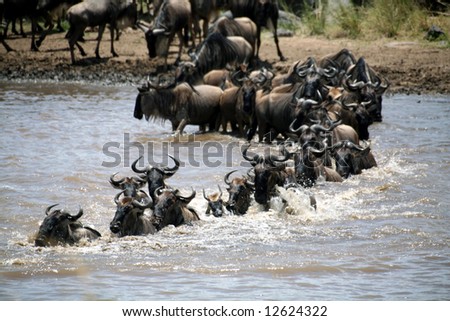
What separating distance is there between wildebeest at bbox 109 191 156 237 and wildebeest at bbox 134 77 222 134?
6.12 m

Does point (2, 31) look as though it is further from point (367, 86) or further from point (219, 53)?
point (367, 86)

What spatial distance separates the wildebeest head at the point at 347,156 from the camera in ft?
41.4

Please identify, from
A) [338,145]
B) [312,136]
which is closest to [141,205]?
[312,136]

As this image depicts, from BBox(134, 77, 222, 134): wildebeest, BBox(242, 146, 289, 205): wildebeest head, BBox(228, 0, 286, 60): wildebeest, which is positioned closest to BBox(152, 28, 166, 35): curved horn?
BBox(228, 0, 286, 60): wildebeest

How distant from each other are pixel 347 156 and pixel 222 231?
314 centimetres

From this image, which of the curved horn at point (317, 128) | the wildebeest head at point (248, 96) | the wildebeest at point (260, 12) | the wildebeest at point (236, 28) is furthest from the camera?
the wildebeest at point (260, 12)

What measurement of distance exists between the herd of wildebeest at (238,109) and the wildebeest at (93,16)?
0.08 feet

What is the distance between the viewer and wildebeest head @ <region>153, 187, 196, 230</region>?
9.96 meters

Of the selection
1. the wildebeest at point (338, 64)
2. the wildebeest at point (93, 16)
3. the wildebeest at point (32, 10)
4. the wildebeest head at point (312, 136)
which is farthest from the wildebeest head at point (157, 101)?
the wildebeest at point (32, 10)

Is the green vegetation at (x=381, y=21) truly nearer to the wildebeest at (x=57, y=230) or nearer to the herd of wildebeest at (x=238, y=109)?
the herd of wildebeest at (x=238, y=109)

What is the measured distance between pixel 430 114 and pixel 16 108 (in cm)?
736

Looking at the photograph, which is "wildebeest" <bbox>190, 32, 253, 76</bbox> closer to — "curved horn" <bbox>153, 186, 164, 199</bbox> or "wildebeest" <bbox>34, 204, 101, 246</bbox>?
"curved horn" <bbox>153, 186, 164, 199</bbox>
